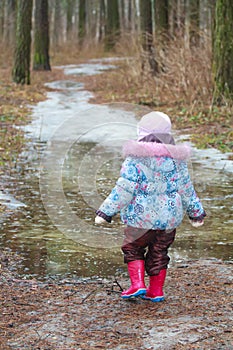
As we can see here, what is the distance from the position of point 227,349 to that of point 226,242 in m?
2.33

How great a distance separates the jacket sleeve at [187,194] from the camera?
409cm

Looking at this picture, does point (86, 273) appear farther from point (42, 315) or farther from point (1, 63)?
point (1, 63)

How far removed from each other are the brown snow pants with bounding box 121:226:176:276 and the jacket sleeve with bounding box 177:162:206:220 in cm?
19

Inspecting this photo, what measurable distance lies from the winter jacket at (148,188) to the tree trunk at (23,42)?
1456 centimetres

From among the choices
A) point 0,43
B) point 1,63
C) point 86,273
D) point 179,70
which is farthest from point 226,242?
point 0,43

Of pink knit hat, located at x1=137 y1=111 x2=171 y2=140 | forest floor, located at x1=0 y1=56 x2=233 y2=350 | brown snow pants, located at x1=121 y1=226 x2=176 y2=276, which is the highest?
pink knit hat, located at x1=137 y1=111 x2=171 y2=140

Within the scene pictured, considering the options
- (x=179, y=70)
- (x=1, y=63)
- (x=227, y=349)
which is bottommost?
(x=1, y=63)

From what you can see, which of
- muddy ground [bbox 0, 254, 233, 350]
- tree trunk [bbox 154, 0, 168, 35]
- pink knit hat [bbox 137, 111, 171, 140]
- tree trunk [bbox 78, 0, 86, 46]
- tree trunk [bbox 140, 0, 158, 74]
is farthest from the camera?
tree trunk [bbox 78, 0, 86, 46]

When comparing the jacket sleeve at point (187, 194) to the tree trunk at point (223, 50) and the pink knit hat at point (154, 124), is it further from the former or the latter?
the tree trunk at point (223, 50)

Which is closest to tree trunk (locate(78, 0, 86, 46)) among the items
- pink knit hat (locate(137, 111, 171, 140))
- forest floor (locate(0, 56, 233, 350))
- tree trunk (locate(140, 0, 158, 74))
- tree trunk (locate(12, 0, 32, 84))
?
tree trunk (locate(12, 0, 32, 84))

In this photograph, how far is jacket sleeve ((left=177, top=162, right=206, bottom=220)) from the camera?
4.09m

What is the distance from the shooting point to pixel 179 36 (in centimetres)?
1472

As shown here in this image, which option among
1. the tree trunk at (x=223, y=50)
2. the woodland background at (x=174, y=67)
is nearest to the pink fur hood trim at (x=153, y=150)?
the woodland background at (x=174, y=67)

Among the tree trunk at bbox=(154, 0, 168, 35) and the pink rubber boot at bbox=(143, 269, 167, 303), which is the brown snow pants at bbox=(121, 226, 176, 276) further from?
the tree trunk at bbox=(154, 0, 168, 35)
